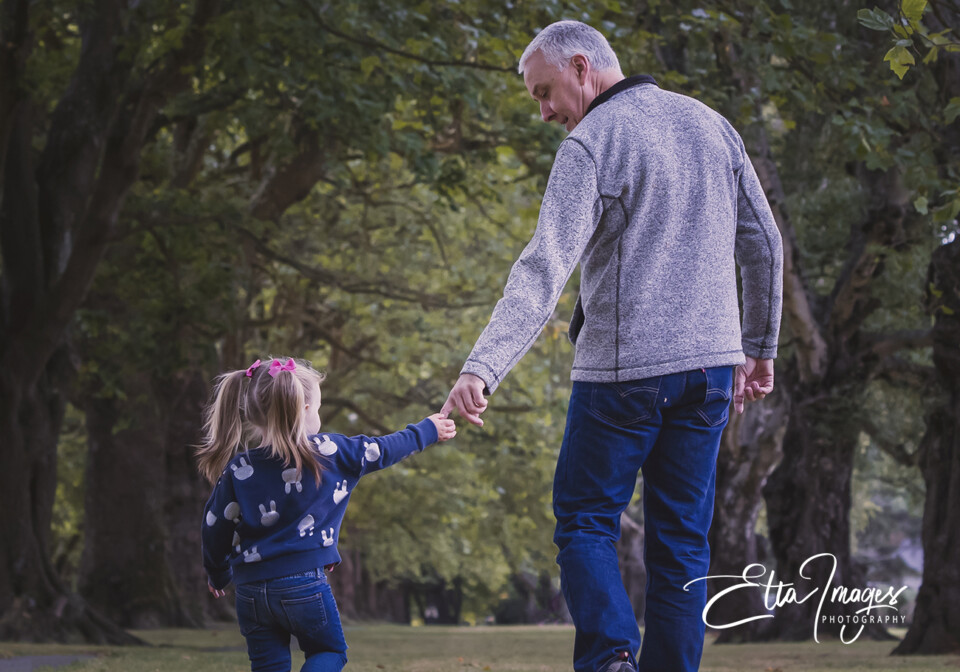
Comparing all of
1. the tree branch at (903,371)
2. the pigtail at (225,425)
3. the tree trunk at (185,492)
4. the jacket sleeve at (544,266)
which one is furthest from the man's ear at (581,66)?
the tree trunk at (185,492)

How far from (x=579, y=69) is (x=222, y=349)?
14.8m

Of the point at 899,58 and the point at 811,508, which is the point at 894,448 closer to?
the point at 811,508

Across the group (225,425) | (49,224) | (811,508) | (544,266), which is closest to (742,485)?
(811,508)

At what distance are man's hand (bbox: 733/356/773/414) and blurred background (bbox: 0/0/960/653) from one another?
1704 millimetres

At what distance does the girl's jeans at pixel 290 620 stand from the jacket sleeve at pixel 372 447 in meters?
0.39

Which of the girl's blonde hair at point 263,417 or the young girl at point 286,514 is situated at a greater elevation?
the girl's blonde hair at point 263,417

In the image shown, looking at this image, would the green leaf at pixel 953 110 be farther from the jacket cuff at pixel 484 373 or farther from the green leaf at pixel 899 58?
the jacket cuff at pixel 484 373

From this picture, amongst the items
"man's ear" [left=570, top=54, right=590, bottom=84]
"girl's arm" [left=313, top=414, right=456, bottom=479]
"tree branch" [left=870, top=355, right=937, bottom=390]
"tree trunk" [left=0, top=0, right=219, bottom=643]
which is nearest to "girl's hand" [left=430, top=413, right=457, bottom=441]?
"girl's arm" [left=313, top=414, right=456, bottom=479]

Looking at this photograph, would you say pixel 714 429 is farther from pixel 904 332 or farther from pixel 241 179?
pixel 241 179

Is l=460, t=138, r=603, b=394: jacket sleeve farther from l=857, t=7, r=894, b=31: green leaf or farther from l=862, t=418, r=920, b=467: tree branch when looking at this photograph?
l=862, t=418, r=920, b=467: tree branch

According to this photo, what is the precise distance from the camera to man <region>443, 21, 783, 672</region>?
10.5 ft

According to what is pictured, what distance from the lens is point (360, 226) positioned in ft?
62.8

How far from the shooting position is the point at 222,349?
17.7m

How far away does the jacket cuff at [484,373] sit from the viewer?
121 inches
